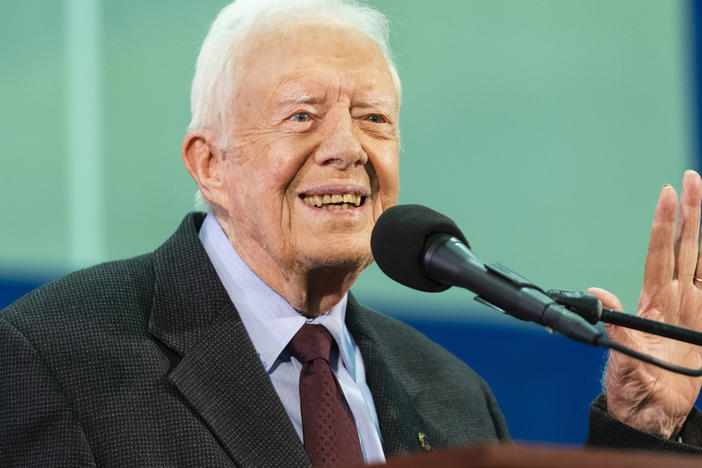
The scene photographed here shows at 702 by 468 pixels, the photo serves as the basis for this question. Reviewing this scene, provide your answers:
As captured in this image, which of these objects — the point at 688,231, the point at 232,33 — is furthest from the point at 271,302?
the point at 688,231

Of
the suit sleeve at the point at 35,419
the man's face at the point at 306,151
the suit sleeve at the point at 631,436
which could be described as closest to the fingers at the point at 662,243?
the suit sleeve at the point at 631,436

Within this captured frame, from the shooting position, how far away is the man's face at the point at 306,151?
1.74 meters

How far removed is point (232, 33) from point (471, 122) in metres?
1.37

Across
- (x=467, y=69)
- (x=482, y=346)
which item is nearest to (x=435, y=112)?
(x=467, y=69)

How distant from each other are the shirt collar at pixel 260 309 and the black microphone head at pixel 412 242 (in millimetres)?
477

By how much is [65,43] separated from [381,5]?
3.22 ft

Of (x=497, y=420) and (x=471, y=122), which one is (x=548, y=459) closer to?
(x=497, y=420)

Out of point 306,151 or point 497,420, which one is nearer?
point 306,151

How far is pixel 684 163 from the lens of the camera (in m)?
3.04

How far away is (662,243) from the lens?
68.4 inches

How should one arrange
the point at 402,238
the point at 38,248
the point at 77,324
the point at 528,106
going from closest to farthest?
the point at 402,238 → the point at 77,324 → the point at 38,248 → the point at 528,106

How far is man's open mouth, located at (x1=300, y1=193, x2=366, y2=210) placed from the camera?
5.73 feet

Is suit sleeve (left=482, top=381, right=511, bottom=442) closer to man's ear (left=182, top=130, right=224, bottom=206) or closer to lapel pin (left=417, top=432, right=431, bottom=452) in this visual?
lapel pin (left=417, top=432, right=431, bottom=452)

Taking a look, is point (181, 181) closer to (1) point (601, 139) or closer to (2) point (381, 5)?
(2) point (381, 5)
